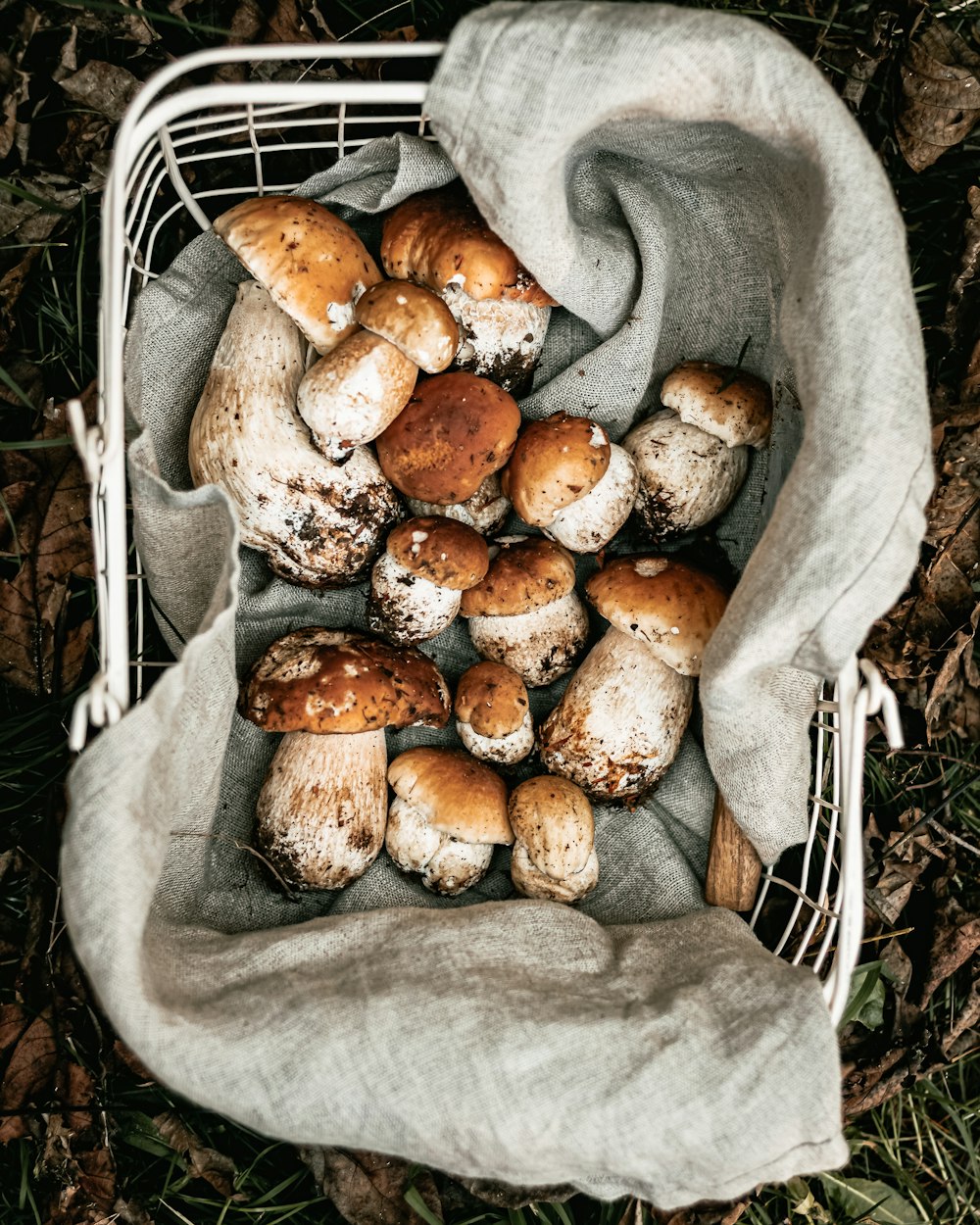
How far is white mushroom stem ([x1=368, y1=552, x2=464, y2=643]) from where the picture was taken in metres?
2.27

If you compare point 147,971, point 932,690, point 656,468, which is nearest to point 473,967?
point 147,971

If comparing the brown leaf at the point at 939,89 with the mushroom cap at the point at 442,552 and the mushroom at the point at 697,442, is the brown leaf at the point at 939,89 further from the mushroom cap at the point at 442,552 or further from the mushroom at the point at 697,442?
the mushroom cap at the point at 442,552

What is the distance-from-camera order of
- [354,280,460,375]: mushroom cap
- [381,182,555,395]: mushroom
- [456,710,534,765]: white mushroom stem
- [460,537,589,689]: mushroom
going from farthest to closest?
[456,710,534,765]: white mushroom stem < [460,537,589,689]: mushroom < [381,182,555,395]: mushroom < [354,280,460,375]: mushroom cap

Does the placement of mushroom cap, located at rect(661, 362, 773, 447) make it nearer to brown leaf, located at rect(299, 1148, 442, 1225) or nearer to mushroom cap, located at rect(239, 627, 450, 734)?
mushroom cap, located at rect(239, 627, 450, 734)

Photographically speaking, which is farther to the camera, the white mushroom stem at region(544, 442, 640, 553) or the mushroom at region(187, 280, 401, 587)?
the white mushroom stem at region(544, 442, 640, 553)

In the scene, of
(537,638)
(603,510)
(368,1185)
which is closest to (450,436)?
(603,510)

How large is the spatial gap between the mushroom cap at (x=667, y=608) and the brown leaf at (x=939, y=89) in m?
1.41

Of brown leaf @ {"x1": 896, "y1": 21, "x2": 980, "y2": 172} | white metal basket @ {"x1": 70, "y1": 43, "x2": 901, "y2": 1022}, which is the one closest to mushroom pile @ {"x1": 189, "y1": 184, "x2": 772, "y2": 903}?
white metal basket @ {"x1": 70, "y1": 43, "x2": 901, "y2": 1022}

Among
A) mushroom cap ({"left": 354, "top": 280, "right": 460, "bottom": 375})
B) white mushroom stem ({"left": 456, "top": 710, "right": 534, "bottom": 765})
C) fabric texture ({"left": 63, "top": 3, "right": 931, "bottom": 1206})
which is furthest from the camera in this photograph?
white mushroom stem ({"left": 456, "top": 710, "right": 534, "bottom": 765})

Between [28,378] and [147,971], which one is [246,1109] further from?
[28,378]

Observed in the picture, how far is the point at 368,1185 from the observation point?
7.97 ft

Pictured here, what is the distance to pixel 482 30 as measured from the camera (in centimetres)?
180

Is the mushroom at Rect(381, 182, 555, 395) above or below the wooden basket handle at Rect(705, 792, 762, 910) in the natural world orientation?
above

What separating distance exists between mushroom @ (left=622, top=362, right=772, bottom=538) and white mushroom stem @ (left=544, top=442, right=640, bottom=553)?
6 cm
